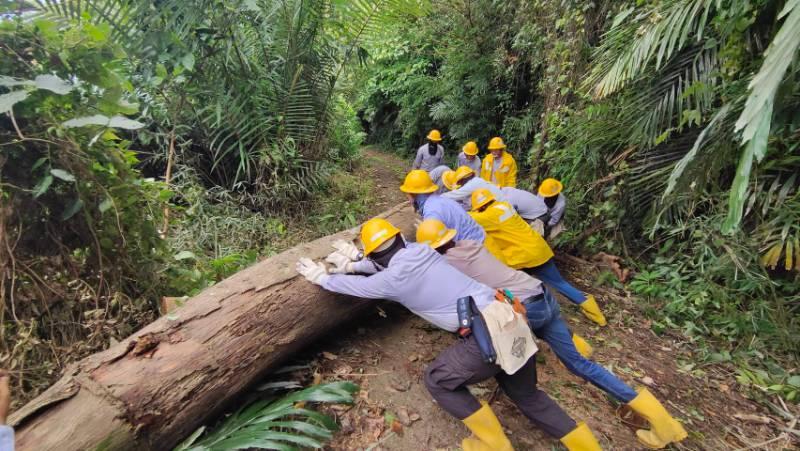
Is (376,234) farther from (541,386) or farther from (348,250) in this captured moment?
(541,386)

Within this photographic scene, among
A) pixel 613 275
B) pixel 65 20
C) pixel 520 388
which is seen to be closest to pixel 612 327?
pixel 613 275

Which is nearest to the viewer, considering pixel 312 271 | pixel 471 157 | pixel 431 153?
pixel 312 271

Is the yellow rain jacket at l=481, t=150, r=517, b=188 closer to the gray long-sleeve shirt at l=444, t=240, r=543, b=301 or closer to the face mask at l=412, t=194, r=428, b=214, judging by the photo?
the face mask at l=412, t=194, r=428, b=214

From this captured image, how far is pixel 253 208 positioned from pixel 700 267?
5485mm

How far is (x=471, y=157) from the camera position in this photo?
6496 millimetres

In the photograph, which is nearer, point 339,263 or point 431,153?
point 339,263

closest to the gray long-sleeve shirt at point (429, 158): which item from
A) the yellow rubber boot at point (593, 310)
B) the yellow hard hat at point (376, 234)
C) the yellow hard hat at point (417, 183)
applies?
the yellow hard hat at point (417, 183)

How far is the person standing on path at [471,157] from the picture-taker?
6383mm

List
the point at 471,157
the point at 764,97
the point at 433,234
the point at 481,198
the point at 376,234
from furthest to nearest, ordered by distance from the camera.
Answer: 1. the point at 471,157
2. the point at 481,198
3. the point at 433,234
4. the point at 376,234
5. the point at 764,97

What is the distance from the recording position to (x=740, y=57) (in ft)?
10.6

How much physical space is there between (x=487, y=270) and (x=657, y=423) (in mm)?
1439

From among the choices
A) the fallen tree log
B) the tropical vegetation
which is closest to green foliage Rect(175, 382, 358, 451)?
the tropical vegetation

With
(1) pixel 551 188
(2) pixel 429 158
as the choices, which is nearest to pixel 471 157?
(2) pixel 429 158

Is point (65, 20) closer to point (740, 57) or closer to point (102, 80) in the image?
point (102, 80)
